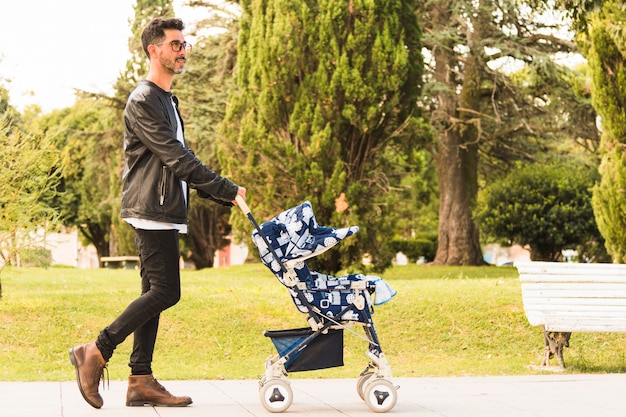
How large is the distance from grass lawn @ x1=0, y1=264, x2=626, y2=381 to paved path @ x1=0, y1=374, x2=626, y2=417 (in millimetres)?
692

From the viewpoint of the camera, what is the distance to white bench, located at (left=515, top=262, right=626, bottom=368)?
861cm

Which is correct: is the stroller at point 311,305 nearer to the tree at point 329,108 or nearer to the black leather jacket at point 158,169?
the black leather jacket at point 158,169

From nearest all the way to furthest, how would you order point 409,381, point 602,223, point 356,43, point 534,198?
point 409,381
point 602,223
point 356,43
point 534,198

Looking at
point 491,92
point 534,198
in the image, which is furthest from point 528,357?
point 491,92

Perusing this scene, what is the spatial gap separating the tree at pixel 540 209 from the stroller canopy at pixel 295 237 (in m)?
19.0

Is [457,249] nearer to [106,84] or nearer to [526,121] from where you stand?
[526,121]

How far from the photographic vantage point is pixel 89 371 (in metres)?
5.90

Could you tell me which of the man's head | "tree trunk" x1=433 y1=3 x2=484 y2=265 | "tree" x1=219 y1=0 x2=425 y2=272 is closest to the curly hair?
the man's head

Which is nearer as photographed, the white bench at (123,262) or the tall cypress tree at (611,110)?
the tall cypress tree at (611,110)

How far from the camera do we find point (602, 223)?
14734 mm

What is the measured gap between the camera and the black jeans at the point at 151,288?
5.95 metres

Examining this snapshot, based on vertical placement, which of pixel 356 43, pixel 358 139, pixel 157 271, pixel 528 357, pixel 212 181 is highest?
pixel 356 43

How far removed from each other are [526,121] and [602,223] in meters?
10.5

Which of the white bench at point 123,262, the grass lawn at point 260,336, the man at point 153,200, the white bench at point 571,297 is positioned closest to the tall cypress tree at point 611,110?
the grass lawn at point 260,336
